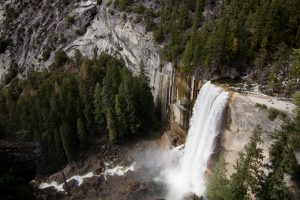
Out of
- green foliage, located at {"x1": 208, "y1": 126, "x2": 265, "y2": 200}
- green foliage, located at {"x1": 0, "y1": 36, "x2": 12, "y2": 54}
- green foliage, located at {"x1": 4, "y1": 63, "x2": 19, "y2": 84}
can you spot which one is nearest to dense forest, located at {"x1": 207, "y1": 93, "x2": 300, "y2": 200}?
green foliage, located at {"x1": 208, "y1": 126, "x2": 265, "y2": 200}

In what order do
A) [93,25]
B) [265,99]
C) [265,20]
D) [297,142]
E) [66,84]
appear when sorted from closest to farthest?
1. [297,142]
2. [265,99]
3. [265,20]
4. [66,84]
5. [93,25]

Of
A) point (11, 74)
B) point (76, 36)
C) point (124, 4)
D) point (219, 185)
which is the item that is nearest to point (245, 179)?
point (219, 185)

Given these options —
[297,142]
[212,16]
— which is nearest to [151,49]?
[212,16]

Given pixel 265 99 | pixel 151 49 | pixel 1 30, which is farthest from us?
pixel 1 30

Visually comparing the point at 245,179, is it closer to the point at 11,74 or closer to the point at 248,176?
the point at 248,176

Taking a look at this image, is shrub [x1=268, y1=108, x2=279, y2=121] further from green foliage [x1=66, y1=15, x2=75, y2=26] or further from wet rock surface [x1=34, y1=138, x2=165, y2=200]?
green foliage [x1=66, y1=15, x2=75, y2=26]

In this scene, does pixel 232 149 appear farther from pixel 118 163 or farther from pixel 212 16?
pixel 212 16

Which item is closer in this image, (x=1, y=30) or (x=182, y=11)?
(x=182, y=11)
